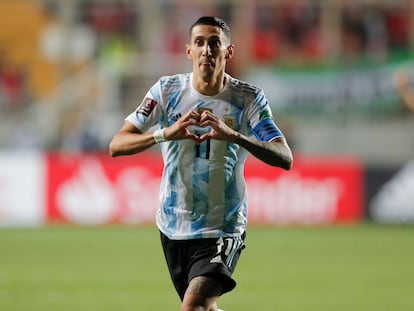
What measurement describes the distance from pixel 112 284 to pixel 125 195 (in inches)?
331

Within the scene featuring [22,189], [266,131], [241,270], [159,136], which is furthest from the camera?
[22,189]

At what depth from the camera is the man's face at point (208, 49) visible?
18.7 ft

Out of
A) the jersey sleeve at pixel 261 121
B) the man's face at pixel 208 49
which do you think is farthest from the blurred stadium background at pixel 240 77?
the man's face at pixel 208 49

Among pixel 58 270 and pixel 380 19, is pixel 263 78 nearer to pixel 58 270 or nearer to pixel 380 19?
pixel 380 19

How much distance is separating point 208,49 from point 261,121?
574 millimetres

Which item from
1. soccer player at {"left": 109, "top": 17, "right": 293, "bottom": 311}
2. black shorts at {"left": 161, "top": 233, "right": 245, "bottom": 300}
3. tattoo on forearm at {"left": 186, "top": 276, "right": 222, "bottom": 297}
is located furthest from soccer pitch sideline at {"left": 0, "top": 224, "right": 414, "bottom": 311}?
tattoo on forearm at {"left": 186, "top": 276, "right": 222, "bottom": 297}

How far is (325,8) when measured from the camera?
76.2 feet

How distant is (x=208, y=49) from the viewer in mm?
5672

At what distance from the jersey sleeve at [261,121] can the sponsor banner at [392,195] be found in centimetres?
1447

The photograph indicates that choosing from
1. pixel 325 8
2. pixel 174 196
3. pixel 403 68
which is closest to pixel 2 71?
A: pixel 325 8

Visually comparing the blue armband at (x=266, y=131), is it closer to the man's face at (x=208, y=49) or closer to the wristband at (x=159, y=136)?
the man's face at (x=208, y=49)

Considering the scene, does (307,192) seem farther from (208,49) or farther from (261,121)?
(208,49)

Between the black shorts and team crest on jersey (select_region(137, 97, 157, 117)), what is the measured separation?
78 cm

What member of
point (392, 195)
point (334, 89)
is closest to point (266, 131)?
point (392, 195)
